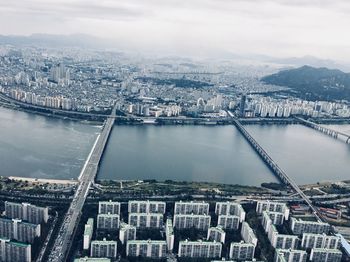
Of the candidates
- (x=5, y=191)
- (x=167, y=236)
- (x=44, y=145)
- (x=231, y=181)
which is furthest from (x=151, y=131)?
(x=167, y=236)

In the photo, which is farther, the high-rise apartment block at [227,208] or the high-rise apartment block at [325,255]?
the high-rise apartment block at [227,208]

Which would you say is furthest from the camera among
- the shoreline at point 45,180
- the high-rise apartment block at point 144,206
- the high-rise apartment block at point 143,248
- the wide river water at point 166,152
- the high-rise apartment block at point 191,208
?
the wide river water at point 166,152

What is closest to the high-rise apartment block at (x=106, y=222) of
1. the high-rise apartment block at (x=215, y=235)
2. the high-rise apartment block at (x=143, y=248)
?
the high-rise apartment block at (x=143, y=248)

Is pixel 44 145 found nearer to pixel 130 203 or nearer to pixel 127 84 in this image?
pixel 130 203

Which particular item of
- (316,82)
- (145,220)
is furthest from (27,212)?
(316,82)

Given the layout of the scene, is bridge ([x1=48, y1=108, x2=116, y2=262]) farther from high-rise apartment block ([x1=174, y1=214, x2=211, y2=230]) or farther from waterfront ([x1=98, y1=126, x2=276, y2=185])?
high-rise apartment block ([x1=174, y1=214, x2=211, y2=230])

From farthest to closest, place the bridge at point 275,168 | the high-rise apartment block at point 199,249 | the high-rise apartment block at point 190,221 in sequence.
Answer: the bridge at point 275,168 < the high-rise apartment block at point 190,221 < the high-rise apartment block at point 199,249

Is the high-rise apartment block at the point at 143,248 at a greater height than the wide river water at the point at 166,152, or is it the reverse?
the wide river water at the point at 166,152

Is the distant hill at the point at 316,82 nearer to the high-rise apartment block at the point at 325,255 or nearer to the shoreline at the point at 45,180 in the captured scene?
the shoreline at the point at 45,180

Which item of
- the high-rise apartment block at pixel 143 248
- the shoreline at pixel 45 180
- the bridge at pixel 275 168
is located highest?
the bridge at pixel 275 168
